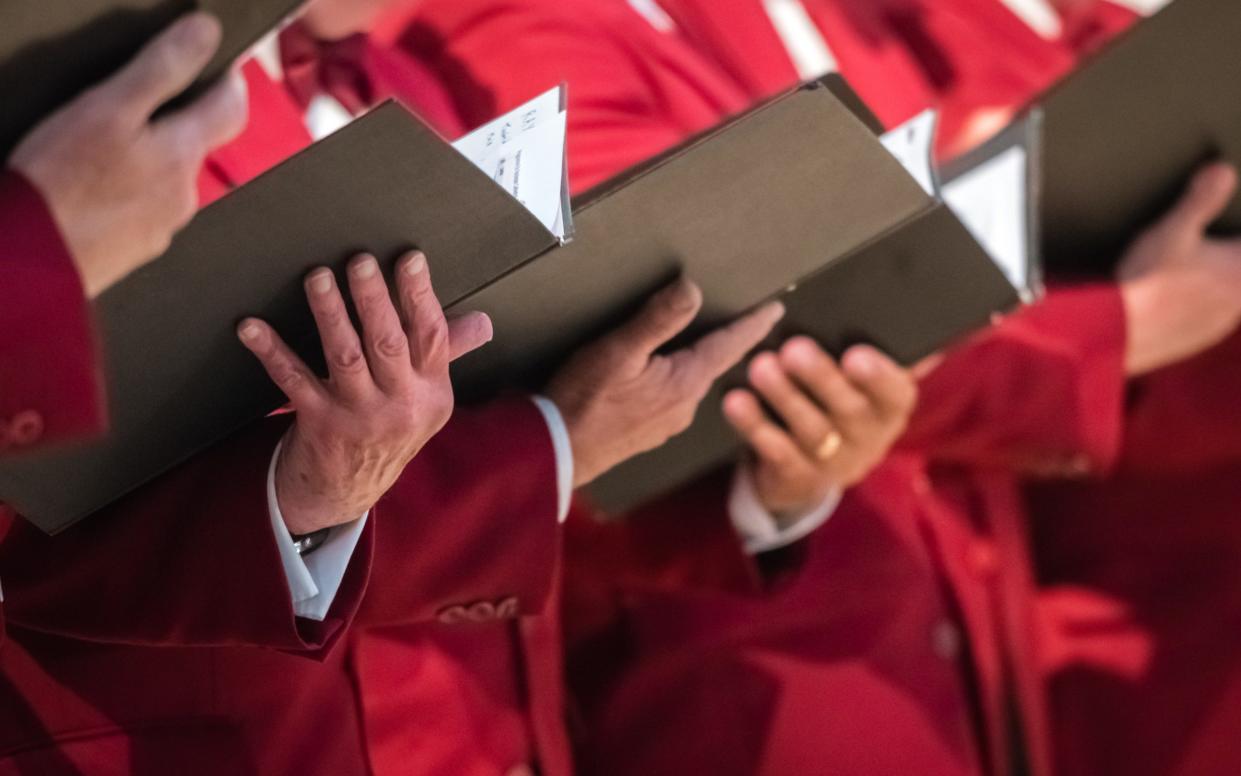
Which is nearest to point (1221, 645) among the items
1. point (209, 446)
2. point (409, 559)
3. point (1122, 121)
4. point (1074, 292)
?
point (1074, 292)

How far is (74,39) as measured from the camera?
2.11ft

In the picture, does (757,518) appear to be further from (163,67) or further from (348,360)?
(163,67)

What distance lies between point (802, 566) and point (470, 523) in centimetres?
45

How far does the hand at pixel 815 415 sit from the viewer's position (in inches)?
43.7

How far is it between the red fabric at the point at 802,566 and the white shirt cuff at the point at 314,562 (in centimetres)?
44

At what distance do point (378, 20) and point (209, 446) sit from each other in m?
0.42

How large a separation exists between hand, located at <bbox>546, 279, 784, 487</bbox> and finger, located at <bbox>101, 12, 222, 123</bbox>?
35cm

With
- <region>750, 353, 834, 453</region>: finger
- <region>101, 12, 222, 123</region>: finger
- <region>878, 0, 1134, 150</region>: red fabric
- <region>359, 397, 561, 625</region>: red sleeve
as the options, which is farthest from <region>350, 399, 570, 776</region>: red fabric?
<region>878, 0, 1134, 150</region>: red fabric

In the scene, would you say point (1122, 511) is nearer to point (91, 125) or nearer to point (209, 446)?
point (209, 446)

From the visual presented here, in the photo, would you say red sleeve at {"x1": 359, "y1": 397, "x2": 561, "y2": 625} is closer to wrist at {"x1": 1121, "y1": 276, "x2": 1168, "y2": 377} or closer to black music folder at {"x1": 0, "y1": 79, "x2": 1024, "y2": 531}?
black music folder at {"x1": 0, "y1": 79, "x2": 1024, "y2": 531}

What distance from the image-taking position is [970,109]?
1.61 metres

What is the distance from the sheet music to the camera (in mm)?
969

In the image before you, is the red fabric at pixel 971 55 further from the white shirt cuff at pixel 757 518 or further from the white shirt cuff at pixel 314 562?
the white shirt cuff at pixel 314 562

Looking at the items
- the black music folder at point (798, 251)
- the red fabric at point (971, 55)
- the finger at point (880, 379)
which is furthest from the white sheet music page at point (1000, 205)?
the red fabric at point (971, 55)
